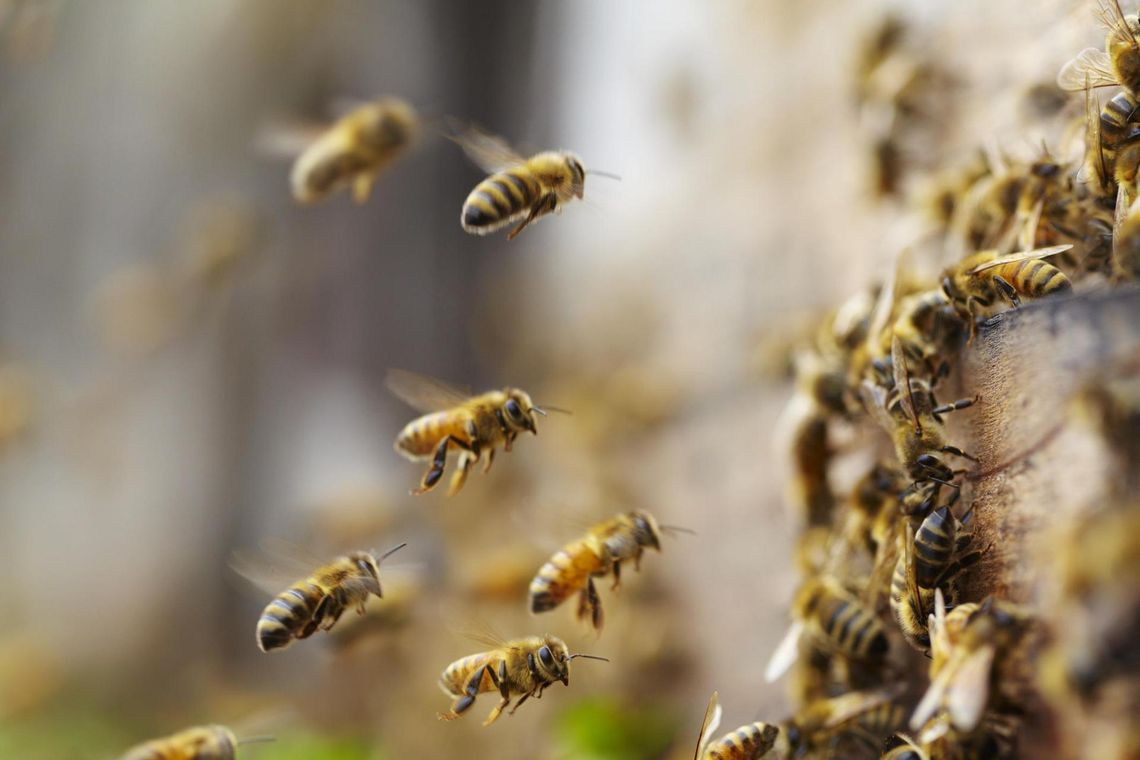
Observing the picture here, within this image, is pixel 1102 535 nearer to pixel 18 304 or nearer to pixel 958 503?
pixel 958 503

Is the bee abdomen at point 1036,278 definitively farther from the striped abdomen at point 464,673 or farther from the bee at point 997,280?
the striped abdomen at point 464,673

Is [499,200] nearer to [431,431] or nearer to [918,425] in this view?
[431,431]

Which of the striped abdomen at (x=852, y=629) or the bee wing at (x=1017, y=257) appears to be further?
the striped abdomen at (x=852, y=629)

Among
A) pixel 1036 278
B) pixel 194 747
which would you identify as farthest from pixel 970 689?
pixel 194 747

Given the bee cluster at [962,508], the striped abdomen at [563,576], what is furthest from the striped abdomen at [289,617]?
the bee cluster at [962,508]

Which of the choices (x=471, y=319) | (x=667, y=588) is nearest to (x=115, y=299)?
(x=471, y=319)

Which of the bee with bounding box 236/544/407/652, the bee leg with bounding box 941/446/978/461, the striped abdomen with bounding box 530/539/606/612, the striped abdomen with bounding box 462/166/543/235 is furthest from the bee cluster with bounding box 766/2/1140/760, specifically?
the bee with bounding box 236/544/407/652
